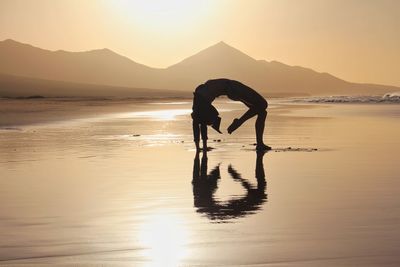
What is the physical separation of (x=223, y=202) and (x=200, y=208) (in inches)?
24.4

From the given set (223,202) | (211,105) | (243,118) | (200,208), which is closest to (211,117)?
(211,105)

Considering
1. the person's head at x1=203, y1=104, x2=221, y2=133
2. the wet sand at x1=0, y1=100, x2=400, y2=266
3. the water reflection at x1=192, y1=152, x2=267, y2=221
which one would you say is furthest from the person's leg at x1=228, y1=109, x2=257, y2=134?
the water reflection at x1=192, y1=152, x2=267, y2=221

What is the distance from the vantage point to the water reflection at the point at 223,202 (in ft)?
26.8

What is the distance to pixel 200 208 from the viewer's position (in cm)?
848

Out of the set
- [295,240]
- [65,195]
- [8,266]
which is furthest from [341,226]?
[65,195]

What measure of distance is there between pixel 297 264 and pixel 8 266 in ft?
7.89

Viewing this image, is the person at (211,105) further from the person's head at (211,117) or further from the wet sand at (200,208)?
the wet sand at (200,208)

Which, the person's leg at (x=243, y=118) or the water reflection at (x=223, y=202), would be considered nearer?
the water reflection at (x=223, y=202)

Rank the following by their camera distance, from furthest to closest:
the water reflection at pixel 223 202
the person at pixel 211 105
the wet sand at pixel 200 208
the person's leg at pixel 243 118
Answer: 1. the person's leg at pixel 243 118
2. the person at pixel 211 105
3. the water reflection at pixel 223 202
4. the wet sand at pixel 200 208

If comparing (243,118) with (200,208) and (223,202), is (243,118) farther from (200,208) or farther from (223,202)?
(200,208)

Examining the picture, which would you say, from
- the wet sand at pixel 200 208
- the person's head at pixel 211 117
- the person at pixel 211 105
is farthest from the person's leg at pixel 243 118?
the wet sand at pixel 200 208

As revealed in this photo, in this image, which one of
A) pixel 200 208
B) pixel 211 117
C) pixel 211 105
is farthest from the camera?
pixel 211 105

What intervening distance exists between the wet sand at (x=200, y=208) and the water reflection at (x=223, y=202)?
0.02m

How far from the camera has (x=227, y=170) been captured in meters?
13.0
